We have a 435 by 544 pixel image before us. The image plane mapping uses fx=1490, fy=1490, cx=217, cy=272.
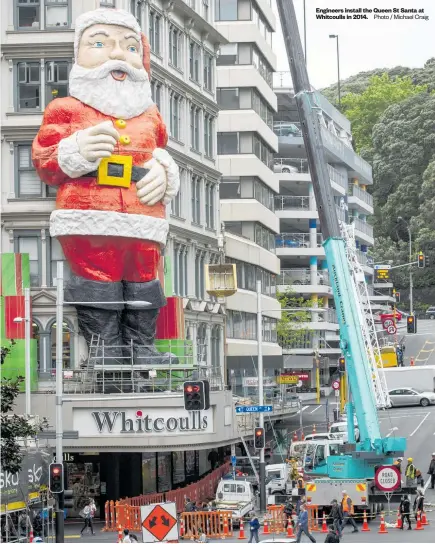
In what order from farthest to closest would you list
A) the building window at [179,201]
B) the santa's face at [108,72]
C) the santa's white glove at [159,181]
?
the building window at [179,201], the santa's white glove at [159,181], the santa's face at [108,72]

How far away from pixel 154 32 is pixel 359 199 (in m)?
76.0

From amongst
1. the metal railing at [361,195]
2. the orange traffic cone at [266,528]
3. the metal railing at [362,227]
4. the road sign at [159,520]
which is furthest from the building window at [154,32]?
the metal railing at [361,195]

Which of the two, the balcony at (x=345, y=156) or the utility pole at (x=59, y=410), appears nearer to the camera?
the utility pole at (x=59, y=410)

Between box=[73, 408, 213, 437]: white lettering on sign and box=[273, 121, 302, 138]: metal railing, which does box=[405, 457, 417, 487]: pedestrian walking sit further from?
box=[273, 121, 302, 138]: metal railing

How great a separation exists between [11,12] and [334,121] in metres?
84.6

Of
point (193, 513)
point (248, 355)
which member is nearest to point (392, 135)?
point (248, 355)

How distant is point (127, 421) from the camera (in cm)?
5888

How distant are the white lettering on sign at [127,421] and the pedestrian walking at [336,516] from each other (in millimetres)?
10442

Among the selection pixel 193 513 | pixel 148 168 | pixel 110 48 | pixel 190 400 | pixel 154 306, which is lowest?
pixel 193 513

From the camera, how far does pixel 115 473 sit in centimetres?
6159

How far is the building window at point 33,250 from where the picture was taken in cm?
6166

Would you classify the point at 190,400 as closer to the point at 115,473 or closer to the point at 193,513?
the point at 193,513

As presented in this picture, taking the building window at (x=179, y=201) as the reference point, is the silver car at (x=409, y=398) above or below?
below

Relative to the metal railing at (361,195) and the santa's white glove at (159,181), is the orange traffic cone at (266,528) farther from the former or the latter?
the metal railing at (361,195)
